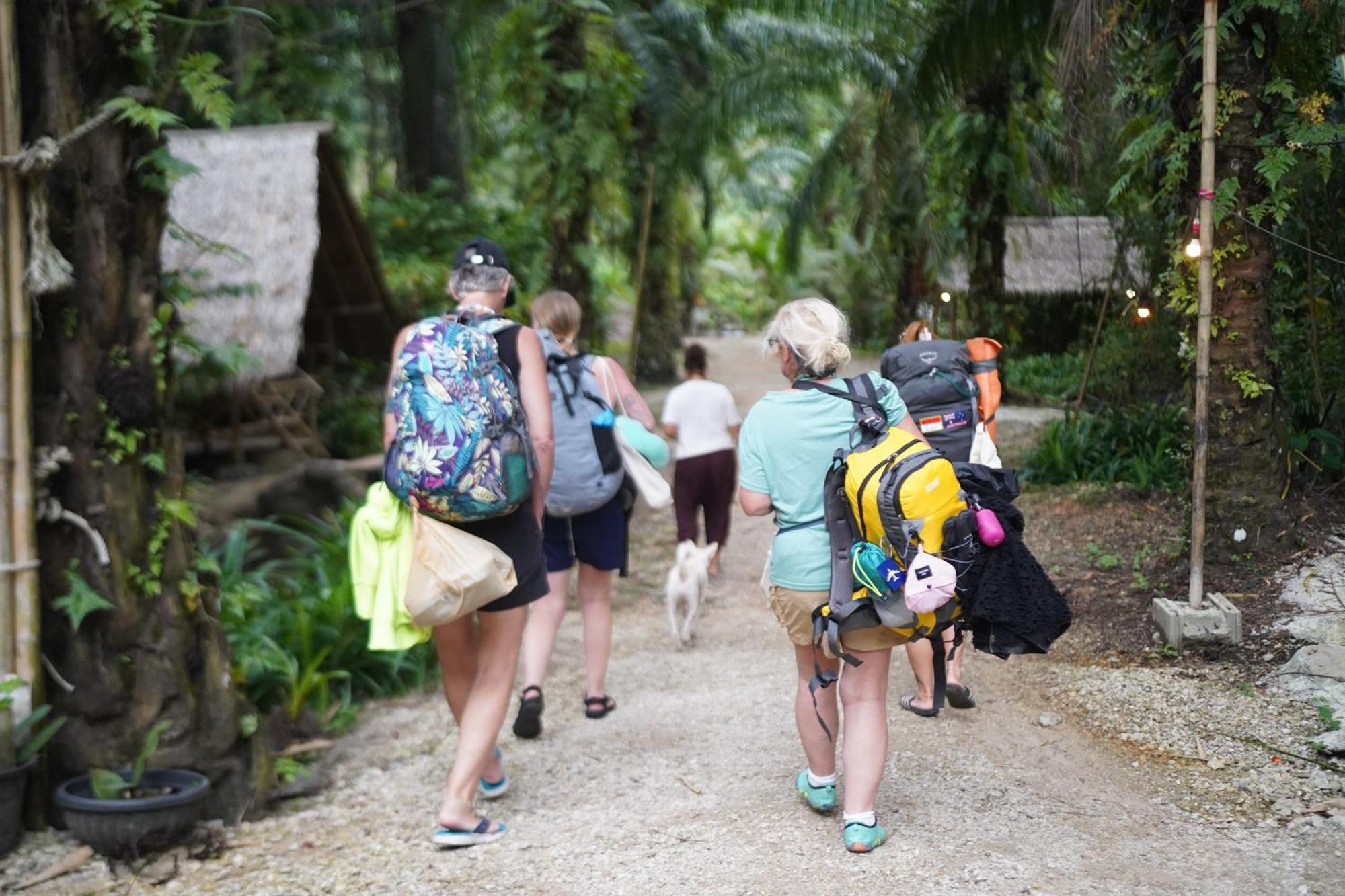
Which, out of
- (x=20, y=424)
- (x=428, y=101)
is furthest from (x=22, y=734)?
(x=428, y=101)

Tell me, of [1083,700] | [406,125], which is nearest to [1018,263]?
[406,125]

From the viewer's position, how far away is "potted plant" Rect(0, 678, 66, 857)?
13.1ft

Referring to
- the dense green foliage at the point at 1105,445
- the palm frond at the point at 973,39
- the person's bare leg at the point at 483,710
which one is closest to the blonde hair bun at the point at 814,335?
the person's bare leg at the point at 483,710

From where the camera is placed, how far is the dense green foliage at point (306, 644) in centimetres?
554

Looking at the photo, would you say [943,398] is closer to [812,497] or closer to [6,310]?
[812,497]

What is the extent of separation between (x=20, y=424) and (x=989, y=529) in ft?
10.5

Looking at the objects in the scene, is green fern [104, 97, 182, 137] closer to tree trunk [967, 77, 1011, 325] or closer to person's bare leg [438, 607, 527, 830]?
person's bare leg [438, 607, 527, 830]

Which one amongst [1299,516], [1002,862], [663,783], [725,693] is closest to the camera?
[1002,862]

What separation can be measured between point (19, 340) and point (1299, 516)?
19.6ft

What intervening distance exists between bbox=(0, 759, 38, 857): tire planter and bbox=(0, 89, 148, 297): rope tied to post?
5.25 ft

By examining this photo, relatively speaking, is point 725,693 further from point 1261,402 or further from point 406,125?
point 406,125

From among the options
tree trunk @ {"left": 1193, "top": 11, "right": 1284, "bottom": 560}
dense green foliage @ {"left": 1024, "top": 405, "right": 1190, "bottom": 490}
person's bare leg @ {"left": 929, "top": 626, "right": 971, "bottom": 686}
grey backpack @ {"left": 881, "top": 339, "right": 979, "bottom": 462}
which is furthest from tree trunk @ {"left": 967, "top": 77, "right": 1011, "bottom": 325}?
person's bare leg @ {"left": 929, "top": 626, "right": 971, "bottom": 686}

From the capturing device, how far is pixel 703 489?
767 centimetres

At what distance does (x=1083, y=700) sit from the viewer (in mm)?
5426
